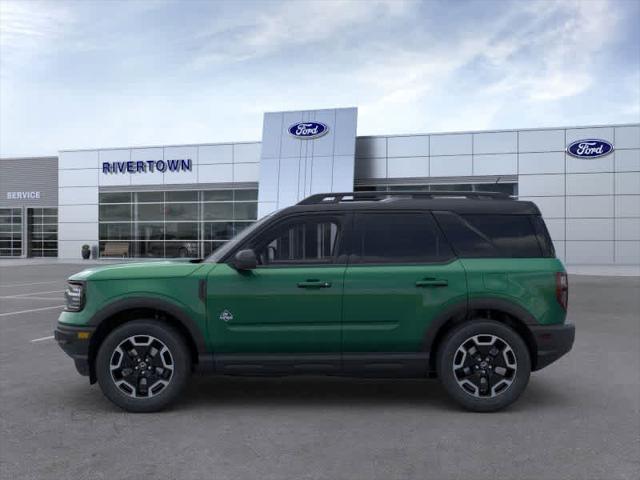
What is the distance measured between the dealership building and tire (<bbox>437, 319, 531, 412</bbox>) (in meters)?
22.2

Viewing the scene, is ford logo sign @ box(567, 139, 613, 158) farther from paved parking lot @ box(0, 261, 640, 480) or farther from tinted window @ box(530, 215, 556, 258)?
tinted window @ box(530, 215, 556, 258)

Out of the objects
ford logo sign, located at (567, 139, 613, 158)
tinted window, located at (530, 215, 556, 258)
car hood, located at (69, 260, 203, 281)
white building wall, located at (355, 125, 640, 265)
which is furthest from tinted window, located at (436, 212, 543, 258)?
ford logo sign, located at (567, 139, 613, 158)

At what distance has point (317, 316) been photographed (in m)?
5.24

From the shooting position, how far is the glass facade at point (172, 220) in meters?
34.9

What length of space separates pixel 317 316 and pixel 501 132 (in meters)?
27.8

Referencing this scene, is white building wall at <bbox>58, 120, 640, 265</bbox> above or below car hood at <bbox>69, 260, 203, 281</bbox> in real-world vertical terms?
above

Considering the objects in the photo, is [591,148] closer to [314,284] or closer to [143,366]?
[314,284]

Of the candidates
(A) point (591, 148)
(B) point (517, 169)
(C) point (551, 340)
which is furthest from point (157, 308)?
(A) point (591, 148)

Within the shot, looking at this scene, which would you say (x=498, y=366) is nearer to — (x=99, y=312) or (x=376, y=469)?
(x=376, y=469)

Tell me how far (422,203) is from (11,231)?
→ 42.4 m

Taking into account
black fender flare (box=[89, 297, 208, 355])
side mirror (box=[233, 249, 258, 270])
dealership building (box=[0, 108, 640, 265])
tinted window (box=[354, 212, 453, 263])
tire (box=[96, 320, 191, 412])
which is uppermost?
dealership building (box=[0, 108, 640, 265])

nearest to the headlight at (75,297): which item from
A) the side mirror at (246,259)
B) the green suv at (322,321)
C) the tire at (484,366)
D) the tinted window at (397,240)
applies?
the green suv at (322,321)

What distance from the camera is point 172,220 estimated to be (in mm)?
35969

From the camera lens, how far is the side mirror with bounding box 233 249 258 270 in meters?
5.09
